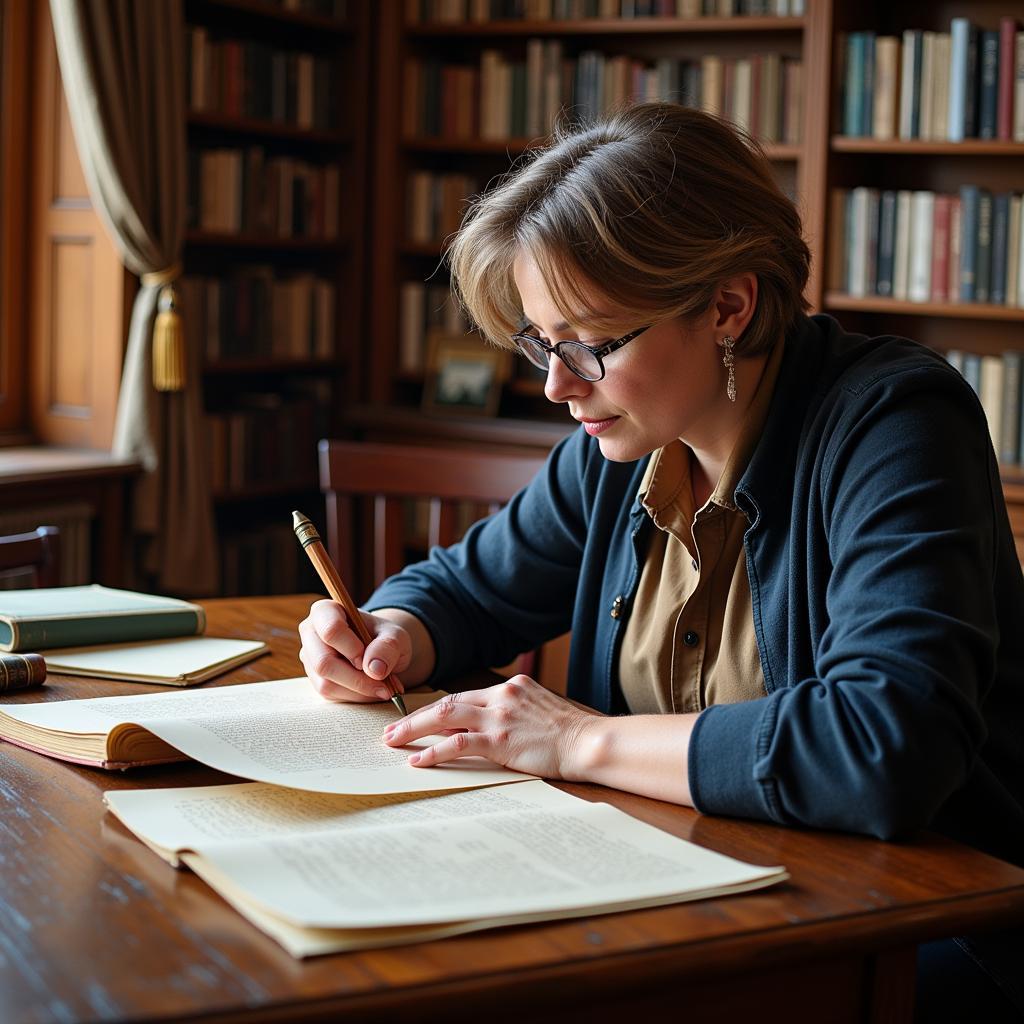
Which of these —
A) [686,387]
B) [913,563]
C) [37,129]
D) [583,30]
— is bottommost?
[913,563]

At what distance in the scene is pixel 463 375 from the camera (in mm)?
4137

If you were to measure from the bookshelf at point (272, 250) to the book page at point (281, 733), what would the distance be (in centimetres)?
238

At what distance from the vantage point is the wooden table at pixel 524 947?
79 centimetres

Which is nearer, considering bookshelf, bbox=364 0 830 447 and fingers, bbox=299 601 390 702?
fingers, bbox=299 601 390 702

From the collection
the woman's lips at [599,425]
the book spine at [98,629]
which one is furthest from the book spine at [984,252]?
the book spine at [98,629]

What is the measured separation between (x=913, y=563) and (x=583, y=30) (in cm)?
304

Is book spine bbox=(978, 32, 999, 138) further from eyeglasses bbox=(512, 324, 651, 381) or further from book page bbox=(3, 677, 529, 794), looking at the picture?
book page bbox=(3, 677, 529, 794)

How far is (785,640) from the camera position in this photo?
1.40m

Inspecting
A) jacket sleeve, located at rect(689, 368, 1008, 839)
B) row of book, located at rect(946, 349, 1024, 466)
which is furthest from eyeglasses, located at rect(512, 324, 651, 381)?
row of book, located at rect(946, 349, 1024, 466)

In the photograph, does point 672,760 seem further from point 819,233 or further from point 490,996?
point 819,233

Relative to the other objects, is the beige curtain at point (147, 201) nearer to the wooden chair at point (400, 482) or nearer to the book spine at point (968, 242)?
the wooden chair at point (400, 482)

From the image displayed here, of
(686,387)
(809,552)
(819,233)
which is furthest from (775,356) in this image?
(819,233)

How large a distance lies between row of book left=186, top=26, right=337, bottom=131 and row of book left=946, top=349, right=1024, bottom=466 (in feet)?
6.55

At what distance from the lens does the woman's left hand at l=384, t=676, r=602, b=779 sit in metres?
1.21
